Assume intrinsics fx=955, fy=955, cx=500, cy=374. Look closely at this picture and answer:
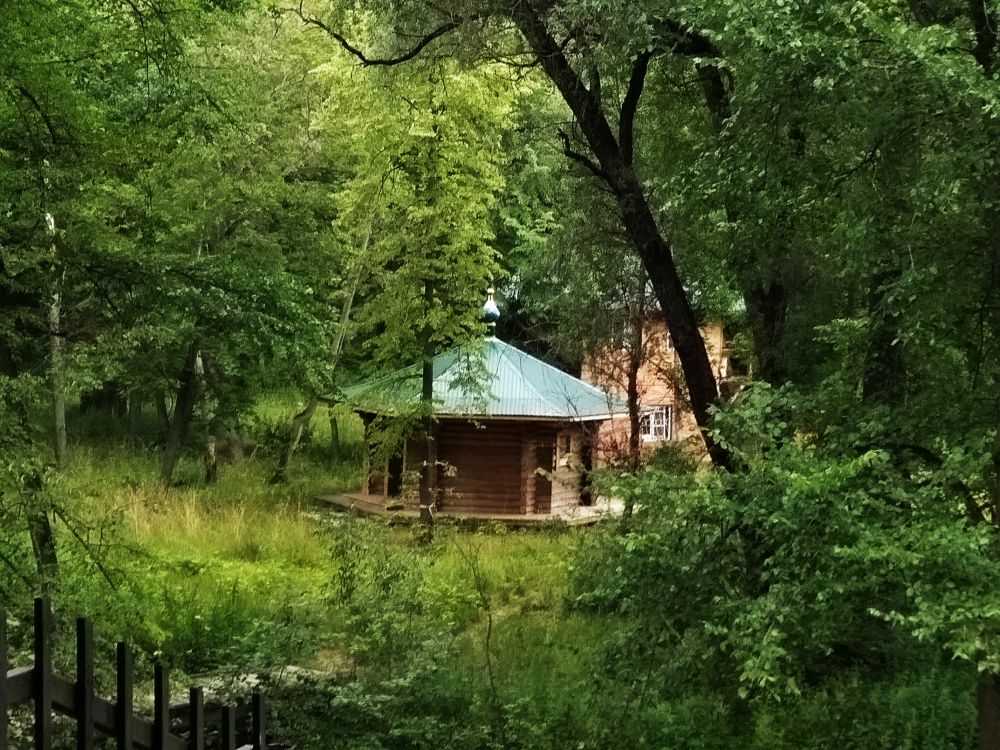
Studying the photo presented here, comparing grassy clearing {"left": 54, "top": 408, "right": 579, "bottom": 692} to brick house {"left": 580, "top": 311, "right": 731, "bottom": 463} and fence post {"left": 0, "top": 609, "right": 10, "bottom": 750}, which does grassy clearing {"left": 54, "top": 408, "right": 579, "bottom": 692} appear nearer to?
brick house {"left": 580, "top": 311, "right": 731, "bottom": 463}

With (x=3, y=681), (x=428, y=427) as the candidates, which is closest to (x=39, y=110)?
(x=3, y=681)

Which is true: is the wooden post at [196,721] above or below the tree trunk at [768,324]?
below

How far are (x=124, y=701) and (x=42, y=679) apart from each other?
340 millimetres

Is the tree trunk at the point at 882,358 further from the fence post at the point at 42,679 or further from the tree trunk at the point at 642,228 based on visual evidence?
the fence post at the point at 42,679

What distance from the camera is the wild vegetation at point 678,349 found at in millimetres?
5070

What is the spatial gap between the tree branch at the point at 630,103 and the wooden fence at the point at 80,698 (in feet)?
23.8

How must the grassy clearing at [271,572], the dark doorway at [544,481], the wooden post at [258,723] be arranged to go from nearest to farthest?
the wooden post at [258,723] → the grassy clearing at [271,572] → the dark doorway at [544,481]

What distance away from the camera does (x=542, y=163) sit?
22156mm

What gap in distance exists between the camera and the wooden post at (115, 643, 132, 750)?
3010 millimetres

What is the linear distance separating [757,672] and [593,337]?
323 inches

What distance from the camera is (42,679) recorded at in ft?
9.07

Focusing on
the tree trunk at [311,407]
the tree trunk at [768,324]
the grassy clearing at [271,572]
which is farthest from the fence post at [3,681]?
the tree trunk at [311,407]

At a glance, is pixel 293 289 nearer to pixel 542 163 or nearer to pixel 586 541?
pixel 586 541

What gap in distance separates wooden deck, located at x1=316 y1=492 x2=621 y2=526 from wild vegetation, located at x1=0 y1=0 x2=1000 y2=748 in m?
4.10
